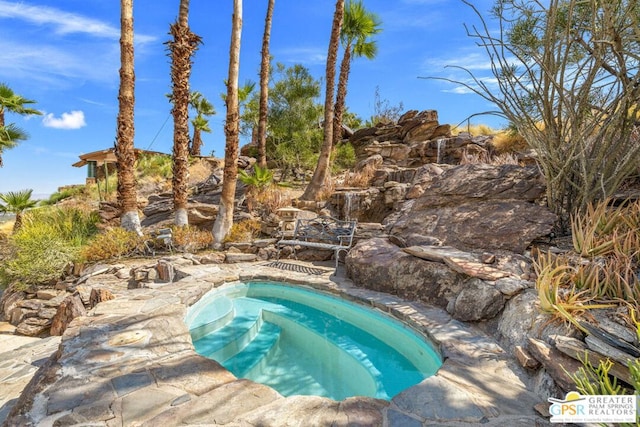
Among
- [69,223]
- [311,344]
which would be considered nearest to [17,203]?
[69,223]

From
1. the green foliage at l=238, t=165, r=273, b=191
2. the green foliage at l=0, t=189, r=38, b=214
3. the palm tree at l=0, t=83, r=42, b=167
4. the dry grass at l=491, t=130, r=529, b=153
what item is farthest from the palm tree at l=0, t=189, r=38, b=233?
the dry grass at l=491, t=130, r=529, b=153

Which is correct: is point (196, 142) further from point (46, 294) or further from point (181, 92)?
point (46, 294)

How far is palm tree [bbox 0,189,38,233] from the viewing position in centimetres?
1060

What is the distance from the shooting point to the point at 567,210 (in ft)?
17.0

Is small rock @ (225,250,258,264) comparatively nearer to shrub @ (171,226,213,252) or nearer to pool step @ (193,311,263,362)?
shrub @ (171,226,213,252)

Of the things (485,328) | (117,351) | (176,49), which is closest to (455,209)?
(485,328)

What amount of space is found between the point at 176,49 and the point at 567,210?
9664 mm

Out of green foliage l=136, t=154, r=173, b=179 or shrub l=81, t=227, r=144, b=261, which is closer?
shrub l=81, t=227, r=144, b=261

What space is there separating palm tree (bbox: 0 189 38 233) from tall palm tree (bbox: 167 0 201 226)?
6126 mm

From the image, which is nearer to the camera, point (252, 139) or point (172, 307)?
point (172, 307)

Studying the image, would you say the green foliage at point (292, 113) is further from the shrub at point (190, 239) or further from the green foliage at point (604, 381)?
the green foliage at point (604, 381)

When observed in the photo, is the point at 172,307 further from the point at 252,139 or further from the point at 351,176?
the point at 252,139

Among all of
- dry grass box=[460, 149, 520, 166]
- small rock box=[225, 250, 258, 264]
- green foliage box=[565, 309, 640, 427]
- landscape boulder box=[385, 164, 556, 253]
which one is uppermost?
dry grass box=[460, 149, 520, 166]

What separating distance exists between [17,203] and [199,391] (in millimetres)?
12369
